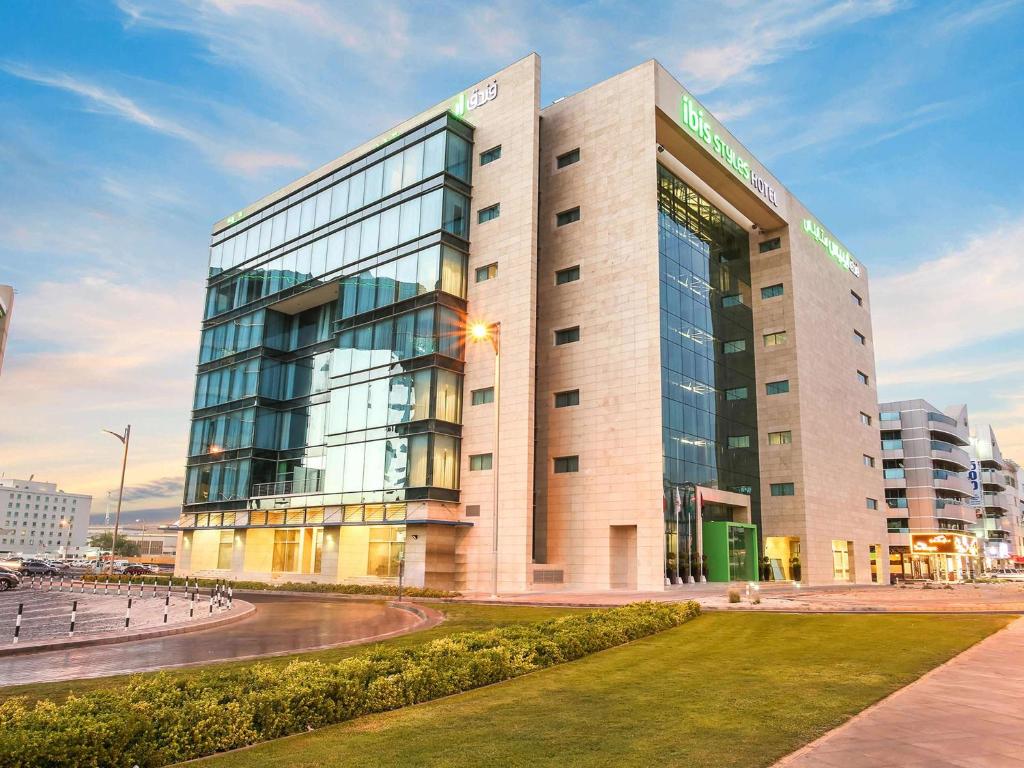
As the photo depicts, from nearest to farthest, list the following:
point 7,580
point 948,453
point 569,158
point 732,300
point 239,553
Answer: point 7,580, point 569,158, point 239,553, point 732,300, point 948,453

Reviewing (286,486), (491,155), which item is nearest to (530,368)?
(491,155)

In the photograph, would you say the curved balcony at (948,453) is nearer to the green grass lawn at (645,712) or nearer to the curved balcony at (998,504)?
the curved balcony at (998,504)

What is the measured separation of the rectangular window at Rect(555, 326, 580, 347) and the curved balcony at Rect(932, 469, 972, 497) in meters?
89.4

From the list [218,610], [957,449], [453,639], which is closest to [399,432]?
[218,610]

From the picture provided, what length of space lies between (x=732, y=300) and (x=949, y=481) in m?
73.4

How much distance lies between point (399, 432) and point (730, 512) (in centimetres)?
2671

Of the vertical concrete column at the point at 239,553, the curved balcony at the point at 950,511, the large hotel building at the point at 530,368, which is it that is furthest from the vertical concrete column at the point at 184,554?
the curved balcony at the point at 950,511

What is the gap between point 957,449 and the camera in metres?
122

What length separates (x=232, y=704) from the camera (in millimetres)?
9641

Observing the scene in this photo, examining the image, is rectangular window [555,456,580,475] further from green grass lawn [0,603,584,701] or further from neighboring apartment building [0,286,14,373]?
neighboring apartment building [0,286,14,373]

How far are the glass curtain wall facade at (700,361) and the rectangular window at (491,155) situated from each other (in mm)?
12378

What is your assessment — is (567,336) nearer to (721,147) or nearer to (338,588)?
(721,147)

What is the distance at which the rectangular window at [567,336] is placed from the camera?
5125cm

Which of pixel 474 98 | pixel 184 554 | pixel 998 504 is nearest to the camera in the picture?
pixel 474 98
